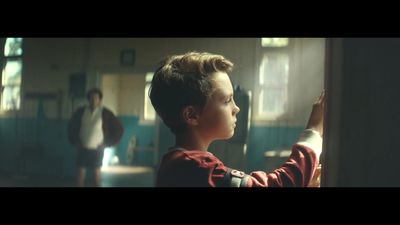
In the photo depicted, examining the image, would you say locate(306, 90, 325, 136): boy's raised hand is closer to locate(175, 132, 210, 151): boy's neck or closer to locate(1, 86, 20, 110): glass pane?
locate(175, 132, 210, 151): boy's neck

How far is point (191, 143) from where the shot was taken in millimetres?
1904

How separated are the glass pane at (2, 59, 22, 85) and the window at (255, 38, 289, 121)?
1256 mm

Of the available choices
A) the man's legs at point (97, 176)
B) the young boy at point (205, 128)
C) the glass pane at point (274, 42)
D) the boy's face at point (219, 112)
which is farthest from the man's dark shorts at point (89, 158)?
the glass pane at point (274, 42)

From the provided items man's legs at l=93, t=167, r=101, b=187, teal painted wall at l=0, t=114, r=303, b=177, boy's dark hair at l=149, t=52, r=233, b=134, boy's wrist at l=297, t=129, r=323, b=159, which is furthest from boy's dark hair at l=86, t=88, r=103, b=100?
boy's wrist at l=297, t=129, r=323, b=159

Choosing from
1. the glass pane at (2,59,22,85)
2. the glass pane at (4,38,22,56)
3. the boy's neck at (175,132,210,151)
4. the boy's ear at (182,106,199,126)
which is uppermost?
the glass pane at (4,38,22,56)

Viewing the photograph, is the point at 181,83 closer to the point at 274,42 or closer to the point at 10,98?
the point at 274,42

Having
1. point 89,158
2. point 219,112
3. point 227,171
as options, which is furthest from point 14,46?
point 227,171

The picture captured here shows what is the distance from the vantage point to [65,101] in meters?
2.03

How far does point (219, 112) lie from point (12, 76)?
1.13 metres

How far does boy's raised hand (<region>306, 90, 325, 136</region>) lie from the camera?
195cm
